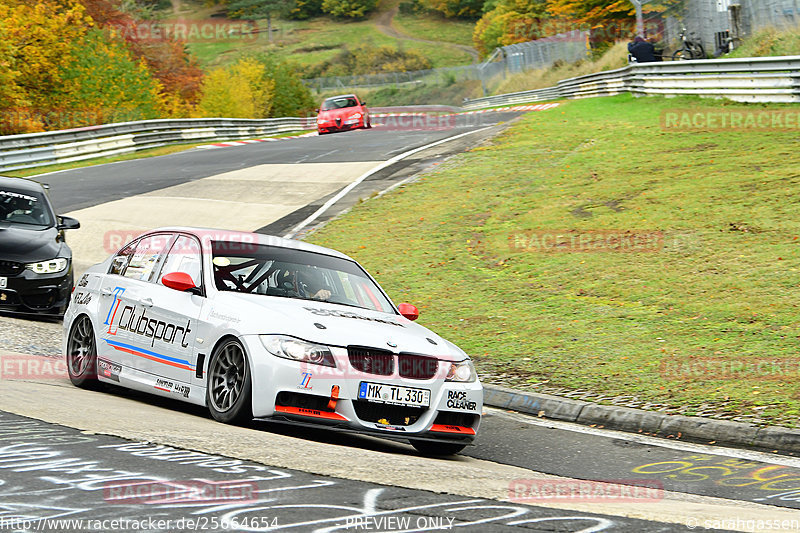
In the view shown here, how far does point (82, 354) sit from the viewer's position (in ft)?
29.8

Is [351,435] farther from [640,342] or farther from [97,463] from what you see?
[640,342]

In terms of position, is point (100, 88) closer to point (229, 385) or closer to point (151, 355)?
point (151, 355)

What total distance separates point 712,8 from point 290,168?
21.4m

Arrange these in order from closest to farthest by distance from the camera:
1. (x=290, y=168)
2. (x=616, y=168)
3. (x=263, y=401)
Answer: (x=263, y=401), (x=616, y=168), (x=290, y=168)

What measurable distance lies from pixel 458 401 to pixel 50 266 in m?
7.83

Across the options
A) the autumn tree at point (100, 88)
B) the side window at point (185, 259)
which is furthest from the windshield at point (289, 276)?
the autumn tree at point (100, 88)

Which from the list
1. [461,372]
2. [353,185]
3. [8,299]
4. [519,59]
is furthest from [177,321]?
[519,59]

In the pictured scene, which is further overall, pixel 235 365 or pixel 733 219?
pixel 733 219

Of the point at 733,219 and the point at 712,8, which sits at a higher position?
the point at 712,8

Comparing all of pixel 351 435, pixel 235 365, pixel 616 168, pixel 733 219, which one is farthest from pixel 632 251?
pixel 235 365

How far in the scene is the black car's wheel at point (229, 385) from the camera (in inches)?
277

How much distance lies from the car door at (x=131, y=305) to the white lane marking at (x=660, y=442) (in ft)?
10.8

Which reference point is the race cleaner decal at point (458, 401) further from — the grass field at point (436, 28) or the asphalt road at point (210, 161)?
the grass field at point (436, 28)

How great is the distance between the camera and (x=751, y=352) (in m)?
9.84
